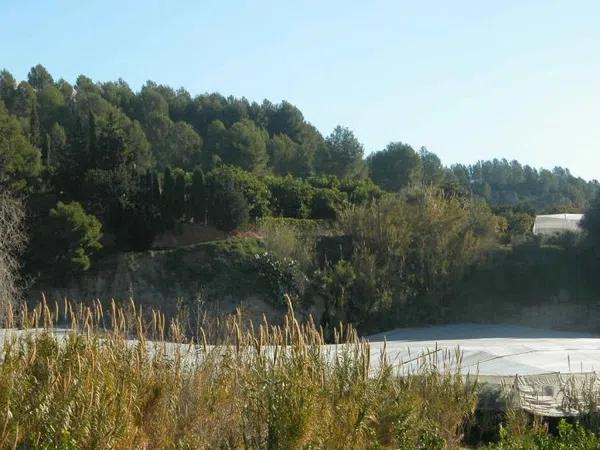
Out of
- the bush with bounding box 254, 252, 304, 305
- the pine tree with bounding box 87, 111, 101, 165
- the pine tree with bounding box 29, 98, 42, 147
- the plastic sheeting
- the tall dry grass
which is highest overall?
the pine tree with bounding box 29, 98, 42, 147

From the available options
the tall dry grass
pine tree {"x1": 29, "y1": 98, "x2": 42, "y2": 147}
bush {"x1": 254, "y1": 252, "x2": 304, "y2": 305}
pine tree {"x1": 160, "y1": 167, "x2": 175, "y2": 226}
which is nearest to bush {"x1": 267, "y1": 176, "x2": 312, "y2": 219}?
pine tree {"x1": 160, "y1": 167, "x2": 175, "y2": 226}

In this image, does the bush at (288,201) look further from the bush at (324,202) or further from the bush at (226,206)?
the bush at (226,206)

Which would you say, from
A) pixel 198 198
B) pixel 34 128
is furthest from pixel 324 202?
pixel 34 128

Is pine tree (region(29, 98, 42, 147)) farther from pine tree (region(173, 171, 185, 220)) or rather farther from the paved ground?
the paved ground

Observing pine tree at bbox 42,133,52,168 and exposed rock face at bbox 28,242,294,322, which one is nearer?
exposed rock face at bbox 28,242,294,322

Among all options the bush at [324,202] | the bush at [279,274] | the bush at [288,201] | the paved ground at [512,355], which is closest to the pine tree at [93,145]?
the bush at [288,201]

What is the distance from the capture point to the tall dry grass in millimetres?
5320

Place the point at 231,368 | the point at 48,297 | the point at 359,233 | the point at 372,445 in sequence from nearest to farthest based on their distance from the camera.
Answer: the point at 372,445, the point at 231,368, the point at 48,297, the point at 359,233

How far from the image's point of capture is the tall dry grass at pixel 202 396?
5320 mm

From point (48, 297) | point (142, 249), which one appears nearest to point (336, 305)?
point (142, 249)

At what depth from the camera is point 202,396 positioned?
6.76 metres

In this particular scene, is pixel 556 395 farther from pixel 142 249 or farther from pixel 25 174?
pixel 25 174

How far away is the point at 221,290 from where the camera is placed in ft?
75.1

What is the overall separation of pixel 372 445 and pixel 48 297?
17960 millimetres
